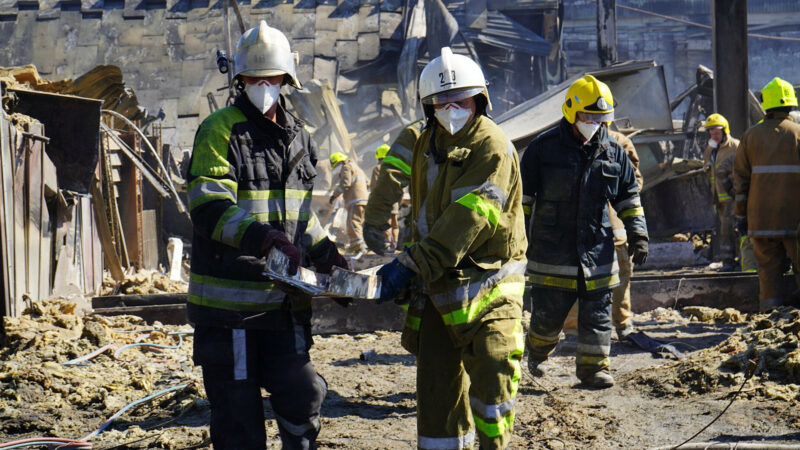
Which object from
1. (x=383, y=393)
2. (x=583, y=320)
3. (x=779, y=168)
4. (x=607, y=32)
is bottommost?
(x=383, y=393)

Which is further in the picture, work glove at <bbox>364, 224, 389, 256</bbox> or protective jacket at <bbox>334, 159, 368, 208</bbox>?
protective jacket at <bbox>334, 159, 368, 208</bbox>

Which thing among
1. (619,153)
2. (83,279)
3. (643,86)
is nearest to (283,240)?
(619,153)

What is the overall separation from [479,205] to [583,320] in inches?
92.1

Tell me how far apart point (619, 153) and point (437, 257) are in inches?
101

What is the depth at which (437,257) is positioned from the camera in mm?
3791

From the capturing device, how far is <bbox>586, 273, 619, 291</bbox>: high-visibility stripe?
18.8 ft

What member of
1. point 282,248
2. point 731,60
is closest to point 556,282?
point 282,248

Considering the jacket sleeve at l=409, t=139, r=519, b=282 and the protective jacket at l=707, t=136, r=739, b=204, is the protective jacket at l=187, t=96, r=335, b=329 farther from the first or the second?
the protective jacket at l=707, t=136, r=739, b=204

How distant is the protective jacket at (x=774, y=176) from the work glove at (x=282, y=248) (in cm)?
600

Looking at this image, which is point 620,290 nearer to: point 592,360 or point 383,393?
point 592,360

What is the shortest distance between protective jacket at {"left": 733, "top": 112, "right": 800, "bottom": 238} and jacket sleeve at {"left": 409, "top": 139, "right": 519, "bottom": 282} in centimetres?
507

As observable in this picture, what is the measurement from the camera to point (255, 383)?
3.76 metres

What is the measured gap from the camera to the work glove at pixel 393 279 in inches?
149

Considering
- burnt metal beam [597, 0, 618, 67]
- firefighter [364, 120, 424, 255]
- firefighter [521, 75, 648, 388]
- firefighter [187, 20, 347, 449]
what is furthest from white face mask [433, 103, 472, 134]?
burnt metal beam [597, 0, 618, 67]
